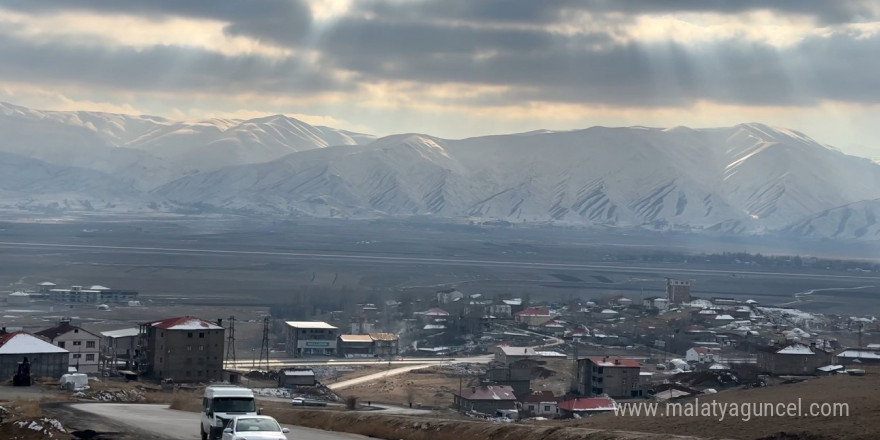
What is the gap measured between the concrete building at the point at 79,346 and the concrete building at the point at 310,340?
23.8 meters

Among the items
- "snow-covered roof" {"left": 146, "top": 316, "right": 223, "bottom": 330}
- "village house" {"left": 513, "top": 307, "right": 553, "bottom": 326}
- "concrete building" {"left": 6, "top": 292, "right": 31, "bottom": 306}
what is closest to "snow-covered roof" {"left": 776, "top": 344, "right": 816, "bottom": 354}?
"snow-covered roof" {"left": 146, "top": 316, "right": 223, "bottom": 330}

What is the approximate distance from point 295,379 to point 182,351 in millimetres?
5033

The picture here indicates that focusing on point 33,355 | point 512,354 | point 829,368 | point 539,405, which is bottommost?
point 539,405

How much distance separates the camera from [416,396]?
55.0 meters

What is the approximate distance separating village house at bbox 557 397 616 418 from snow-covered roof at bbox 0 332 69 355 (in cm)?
1842

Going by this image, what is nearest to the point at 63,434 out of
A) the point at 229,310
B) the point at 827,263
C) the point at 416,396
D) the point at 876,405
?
the point at 876,405

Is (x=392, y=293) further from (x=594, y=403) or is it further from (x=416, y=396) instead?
(x=594, y=403)

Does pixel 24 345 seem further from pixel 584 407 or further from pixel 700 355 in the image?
pixel 700 355

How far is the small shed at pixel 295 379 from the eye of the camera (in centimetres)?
5494

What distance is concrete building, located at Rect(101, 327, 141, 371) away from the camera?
55066mm

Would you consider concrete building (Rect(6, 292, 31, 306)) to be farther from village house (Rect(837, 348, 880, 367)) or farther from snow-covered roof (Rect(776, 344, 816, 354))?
village house (Rect(837, 348, 880, 367))

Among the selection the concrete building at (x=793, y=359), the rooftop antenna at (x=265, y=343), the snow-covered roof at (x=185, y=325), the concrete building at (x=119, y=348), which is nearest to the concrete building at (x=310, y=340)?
the rooftop antenna at (x=265, y=343)

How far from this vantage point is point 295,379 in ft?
182

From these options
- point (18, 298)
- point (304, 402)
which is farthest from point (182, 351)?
point (18, 298)
